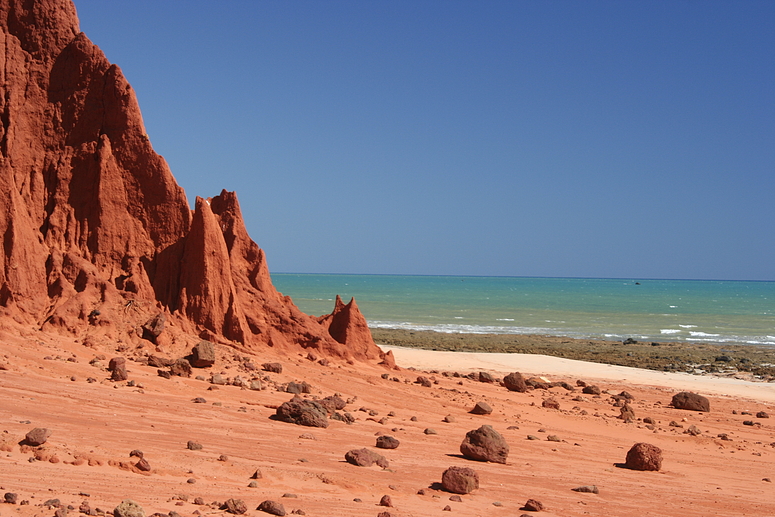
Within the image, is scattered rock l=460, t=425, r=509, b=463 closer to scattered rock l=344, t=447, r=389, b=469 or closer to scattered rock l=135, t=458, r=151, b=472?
scattered rock l=344, t=447, r=389, b=469

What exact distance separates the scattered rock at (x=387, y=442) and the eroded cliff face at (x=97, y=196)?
21.5 ft

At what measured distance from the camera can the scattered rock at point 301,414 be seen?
11.3 m

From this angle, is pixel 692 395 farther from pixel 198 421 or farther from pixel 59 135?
pixel 59 135

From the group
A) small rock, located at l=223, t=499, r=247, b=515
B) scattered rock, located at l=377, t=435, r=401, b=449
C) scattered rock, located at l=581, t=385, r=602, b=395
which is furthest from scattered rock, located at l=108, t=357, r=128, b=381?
scattered rock, located at l=581, t=385, r=602, b=395

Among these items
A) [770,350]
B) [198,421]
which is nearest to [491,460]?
[198,421]

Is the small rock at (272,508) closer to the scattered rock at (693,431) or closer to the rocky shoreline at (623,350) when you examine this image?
the scattered rock at (693,431)

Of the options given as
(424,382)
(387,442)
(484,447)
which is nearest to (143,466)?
(387,442)

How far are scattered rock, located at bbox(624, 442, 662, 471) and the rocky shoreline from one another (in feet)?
55.9

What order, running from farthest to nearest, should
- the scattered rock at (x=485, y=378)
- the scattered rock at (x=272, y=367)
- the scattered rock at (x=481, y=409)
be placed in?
the scattered rock at (x=485, y=378)
the scattered rock at (x=272, y=367)
the scattered rock at (x=481, y=409)

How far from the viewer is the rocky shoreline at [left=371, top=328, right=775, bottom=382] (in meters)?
Answer: 28.0

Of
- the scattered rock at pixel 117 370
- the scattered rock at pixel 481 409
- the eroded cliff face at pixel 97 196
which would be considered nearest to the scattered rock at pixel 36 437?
the scattered rock at pixel 117 370

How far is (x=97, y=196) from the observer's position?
599 inches

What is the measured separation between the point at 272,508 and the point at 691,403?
1439 centimetres

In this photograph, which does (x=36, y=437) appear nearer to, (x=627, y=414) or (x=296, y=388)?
(x=296, y=388)
